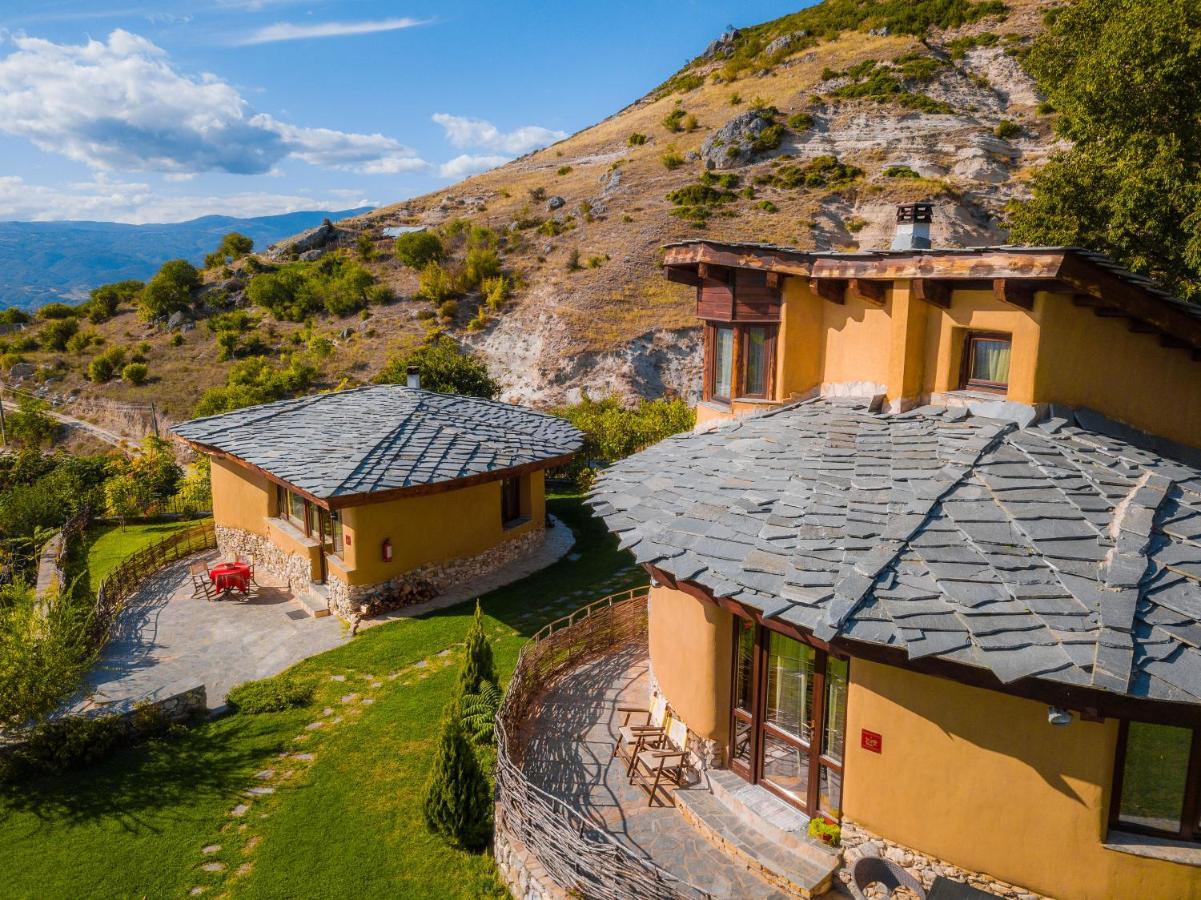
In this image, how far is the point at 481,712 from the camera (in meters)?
11.4

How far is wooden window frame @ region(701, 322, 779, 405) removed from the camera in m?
12.8

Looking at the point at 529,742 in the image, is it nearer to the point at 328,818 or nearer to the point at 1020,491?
the point at 328,818

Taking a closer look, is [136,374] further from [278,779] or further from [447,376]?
[278,779]

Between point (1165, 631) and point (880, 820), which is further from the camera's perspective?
point (880, 820)

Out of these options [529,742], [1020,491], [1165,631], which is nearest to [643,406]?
[529,742]

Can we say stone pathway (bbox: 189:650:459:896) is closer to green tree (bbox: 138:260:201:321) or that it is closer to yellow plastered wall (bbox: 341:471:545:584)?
yellow plastered wall (bbox: 341:471:545:584)

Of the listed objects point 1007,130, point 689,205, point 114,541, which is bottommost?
point 114,541

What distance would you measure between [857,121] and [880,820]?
64080 millimetres

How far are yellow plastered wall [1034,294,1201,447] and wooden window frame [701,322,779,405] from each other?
166 inches

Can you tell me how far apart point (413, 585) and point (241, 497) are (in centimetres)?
694

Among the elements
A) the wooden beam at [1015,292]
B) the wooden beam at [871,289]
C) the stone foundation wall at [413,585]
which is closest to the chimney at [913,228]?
the wooden beam at [871,289]

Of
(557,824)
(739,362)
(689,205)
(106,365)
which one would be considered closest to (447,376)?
(739,362)

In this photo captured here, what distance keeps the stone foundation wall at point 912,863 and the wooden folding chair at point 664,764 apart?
2388mm

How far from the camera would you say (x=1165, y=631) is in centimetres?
616
